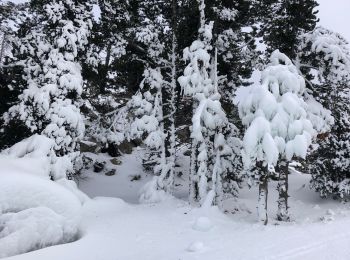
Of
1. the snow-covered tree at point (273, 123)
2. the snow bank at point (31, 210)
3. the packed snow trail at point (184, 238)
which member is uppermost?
the snow-covered tree at point (273, 123)

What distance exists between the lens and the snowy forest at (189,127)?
39.7 feet

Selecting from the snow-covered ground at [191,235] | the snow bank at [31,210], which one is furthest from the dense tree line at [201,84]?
the snow bank at [31,210]

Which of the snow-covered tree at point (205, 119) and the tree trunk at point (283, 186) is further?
the snow-covered tree at point (205, 119)

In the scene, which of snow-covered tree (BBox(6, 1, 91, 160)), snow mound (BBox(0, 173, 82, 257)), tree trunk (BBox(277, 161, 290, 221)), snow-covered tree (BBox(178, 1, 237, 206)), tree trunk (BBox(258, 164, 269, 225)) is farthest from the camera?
snow-covered tree (BBox(178, 1, 237, 206))

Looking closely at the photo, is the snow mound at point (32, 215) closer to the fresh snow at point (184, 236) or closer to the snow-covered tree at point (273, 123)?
the fresh snow at point (184, 236)

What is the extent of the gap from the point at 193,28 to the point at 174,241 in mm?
12083

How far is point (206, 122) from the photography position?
56.3ft

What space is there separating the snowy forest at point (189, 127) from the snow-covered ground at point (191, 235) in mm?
72

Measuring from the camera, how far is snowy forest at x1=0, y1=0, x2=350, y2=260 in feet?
A: 39.7

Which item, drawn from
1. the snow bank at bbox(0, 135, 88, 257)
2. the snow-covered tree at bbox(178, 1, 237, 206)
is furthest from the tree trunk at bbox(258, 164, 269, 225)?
the snow bank at bbox(0, 135, 88, 257)

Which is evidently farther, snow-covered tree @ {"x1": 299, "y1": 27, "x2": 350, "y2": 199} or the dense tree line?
snow-covered tree @ {"x1": 299, "y1": 27, "x2": 350, "y2": 199}

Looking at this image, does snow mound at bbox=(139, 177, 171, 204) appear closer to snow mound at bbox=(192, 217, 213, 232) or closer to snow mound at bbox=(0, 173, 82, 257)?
snow mound at bbox=(192, 217, 213, 232)

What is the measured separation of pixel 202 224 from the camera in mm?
13938

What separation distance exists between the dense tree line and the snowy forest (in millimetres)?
64
